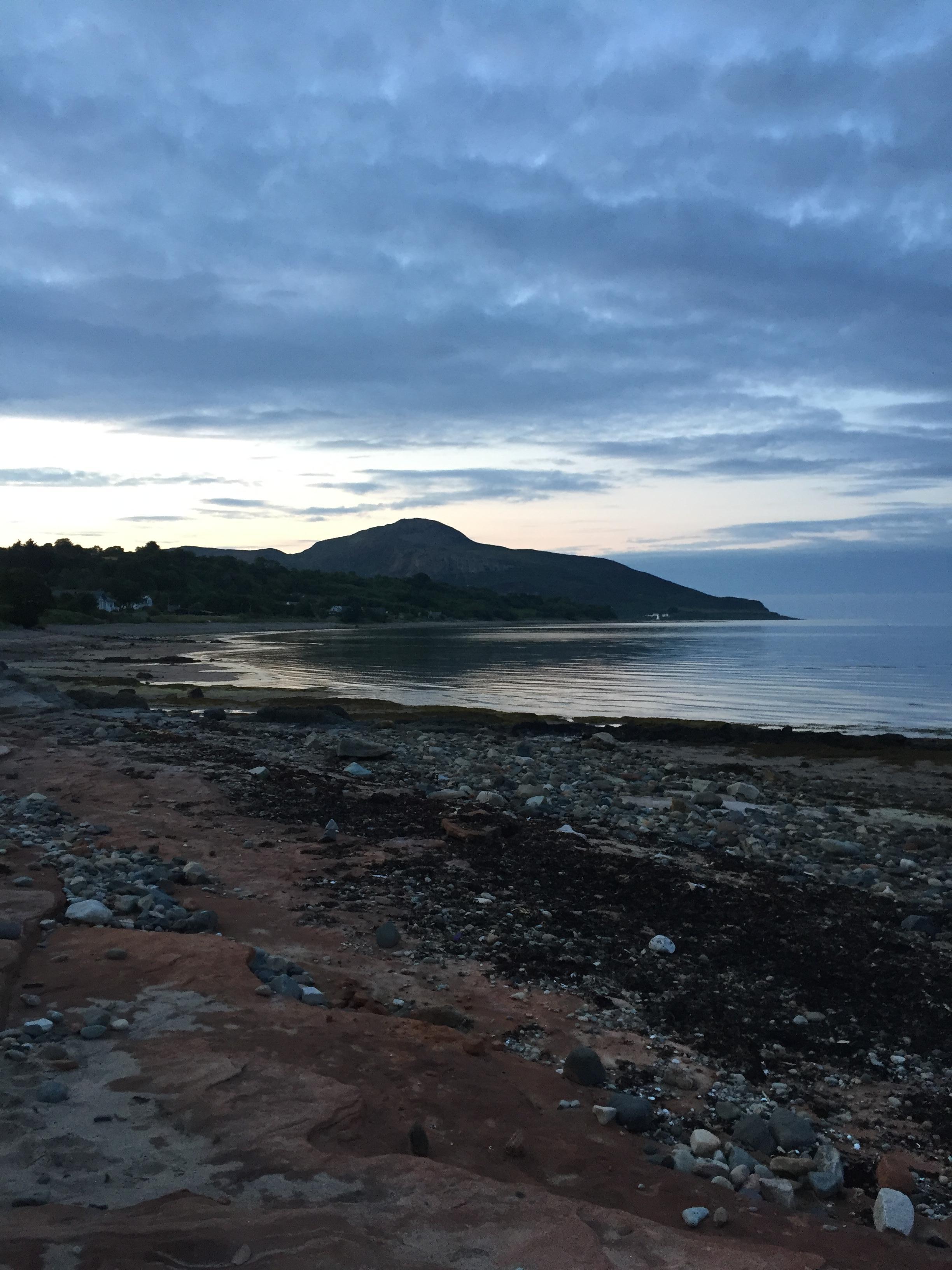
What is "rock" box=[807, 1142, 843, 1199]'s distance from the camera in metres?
4.89

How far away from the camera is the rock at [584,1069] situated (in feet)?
19.3

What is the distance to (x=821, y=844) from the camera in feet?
46.6

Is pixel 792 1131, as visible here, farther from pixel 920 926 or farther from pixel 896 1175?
pixel 920 926

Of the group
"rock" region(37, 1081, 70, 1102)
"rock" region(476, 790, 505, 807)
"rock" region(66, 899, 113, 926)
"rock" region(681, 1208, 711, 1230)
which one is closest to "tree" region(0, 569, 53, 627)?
"rock" region(476, 790, 505, 807)

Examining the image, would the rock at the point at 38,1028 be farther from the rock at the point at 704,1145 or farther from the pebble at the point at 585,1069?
the rock at the point at 704,1145

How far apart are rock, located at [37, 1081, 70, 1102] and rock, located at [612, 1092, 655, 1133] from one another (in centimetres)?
323

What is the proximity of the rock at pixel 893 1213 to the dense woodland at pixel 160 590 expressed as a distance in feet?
309

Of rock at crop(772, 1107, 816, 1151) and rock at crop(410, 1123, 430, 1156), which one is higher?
rock at crop(410, 1123, 430, 1156)

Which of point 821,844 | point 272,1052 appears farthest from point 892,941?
point 272,1052

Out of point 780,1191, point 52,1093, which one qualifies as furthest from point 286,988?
point 780,1191

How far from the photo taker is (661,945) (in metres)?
8.57

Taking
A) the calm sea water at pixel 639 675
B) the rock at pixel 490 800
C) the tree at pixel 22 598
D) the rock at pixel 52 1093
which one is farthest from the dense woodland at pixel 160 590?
the rock at pixel 52 1093

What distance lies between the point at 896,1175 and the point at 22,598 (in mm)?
96042

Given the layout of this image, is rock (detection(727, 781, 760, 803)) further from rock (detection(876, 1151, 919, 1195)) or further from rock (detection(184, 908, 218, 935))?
rock (detection(876, 1151, 919, 1195))
